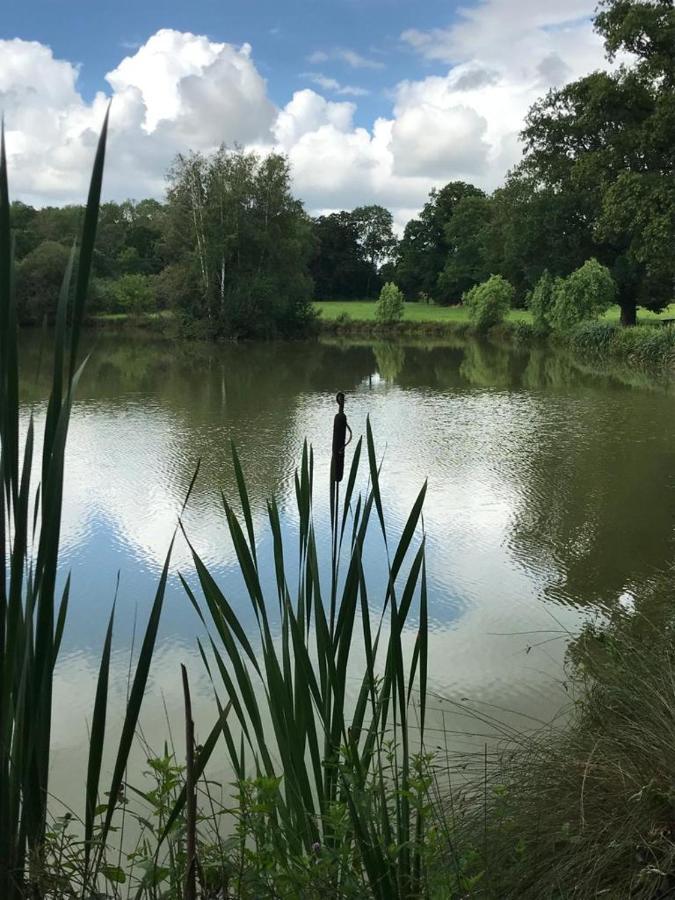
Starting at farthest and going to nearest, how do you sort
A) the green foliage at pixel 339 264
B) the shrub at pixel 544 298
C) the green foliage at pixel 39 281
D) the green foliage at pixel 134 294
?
the green foliage at pixel 339 264 < the green foliage at pixel 134 294 < the green foliage at pixel 39 281 < the shrub at pixel 544 298

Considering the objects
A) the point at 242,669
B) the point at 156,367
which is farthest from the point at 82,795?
the point at 156,367

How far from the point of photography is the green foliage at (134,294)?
30.2 metres

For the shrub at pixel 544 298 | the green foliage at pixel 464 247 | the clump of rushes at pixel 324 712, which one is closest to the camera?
the clump of rushes at pixel 324 712

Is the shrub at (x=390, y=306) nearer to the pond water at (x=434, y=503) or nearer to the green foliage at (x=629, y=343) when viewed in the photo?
the green foliage at (x=629, y=343)

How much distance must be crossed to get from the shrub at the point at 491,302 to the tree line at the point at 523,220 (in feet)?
2.49

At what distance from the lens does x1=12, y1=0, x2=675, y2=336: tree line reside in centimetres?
1639

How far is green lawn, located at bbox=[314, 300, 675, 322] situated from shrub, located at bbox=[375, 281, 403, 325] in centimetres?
49

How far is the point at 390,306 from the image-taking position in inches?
1252

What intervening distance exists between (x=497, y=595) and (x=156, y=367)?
1393 cm

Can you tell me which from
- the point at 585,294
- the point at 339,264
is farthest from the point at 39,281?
the point at 339,264

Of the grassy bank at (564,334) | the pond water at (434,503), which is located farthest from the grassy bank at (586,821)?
the grassy bank at (564,334)

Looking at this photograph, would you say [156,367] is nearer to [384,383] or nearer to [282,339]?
[384,383]

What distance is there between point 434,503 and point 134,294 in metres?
26.1

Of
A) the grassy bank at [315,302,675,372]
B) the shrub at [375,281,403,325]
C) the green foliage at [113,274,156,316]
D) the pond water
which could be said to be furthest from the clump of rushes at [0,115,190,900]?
the shrub at [375,281,403,325]
